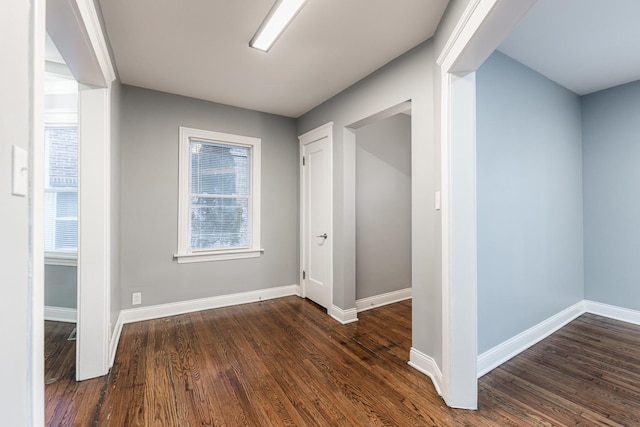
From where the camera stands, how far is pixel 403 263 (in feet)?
13.1

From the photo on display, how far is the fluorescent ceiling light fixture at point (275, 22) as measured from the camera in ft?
5.91

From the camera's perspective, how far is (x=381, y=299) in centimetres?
375

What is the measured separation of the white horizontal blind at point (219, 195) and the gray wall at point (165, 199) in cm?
20

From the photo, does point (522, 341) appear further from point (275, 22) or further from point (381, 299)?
point (275, 22)

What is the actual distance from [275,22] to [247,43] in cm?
42

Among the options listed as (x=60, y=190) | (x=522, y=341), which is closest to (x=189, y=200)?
(x=60, y=190)

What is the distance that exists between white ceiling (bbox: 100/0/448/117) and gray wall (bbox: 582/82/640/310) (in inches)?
107

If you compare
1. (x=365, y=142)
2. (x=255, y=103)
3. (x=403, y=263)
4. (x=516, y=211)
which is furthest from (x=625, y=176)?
(x=255, y=103)

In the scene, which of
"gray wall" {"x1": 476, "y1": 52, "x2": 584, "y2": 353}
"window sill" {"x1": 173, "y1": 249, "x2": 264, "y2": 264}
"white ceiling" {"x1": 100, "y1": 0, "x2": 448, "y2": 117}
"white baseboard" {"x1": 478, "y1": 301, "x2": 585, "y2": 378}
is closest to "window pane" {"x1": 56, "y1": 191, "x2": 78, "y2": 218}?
"window sill" {"x1": 173, "y1": 249, "x2": 264, "y2": 264}

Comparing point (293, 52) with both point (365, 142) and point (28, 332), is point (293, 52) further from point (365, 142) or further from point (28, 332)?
point (28, 332)

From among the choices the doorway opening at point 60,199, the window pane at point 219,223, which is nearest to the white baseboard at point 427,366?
the window pane at point 219,223

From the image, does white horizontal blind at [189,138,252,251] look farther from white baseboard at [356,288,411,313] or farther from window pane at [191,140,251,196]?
white baseboard at [356,288,411,313]

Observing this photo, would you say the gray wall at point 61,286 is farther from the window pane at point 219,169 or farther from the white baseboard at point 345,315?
the white baseboard at point 345,315

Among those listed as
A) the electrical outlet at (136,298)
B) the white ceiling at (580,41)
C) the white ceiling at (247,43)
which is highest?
the white ceiling at (580,41)
